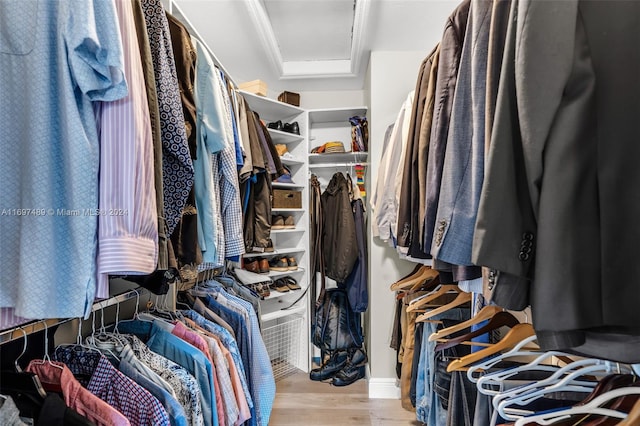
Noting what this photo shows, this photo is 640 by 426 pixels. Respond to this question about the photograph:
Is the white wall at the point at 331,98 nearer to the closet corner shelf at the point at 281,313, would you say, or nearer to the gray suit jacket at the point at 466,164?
the closet corner shelf at the point at 281,313

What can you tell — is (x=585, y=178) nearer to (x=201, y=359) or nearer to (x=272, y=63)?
(x=201, y=359)

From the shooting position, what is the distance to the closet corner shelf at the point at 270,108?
2.39 metres

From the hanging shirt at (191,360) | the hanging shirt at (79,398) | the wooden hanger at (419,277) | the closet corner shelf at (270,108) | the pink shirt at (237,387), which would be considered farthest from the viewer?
the closet corner shelf at (270,108)

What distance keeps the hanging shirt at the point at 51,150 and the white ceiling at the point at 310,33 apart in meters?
1.38

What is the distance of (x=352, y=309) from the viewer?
2.50 metres

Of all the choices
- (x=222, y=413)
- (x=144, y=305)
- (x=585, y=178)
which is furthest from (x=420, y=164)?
(x=144, y=305)

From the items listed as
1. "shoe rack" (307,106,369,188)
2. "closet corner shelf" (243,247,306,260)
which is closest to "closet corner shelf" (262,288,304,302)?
"closet corner shelf" (243,247,306,260)

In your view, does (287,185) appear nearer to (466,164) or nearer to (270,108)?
(270,108)

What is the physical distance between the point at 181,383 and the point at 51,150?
26.5 inches

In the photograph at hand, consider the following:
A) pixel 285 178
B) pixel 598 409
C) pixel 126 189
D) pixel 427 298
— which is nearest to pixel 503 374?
pixel 598 409

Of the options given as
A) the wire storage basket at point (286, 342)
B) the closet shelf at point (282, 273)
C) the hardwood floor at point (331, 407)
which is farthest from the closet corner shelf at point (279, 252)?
the hardwood floor at point (331, 407)

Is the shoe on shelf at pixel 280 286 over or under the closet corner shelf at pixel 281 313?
over

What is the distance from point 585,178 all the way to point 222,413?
45.8 inches

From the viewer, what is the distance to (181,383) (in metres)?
0.94
